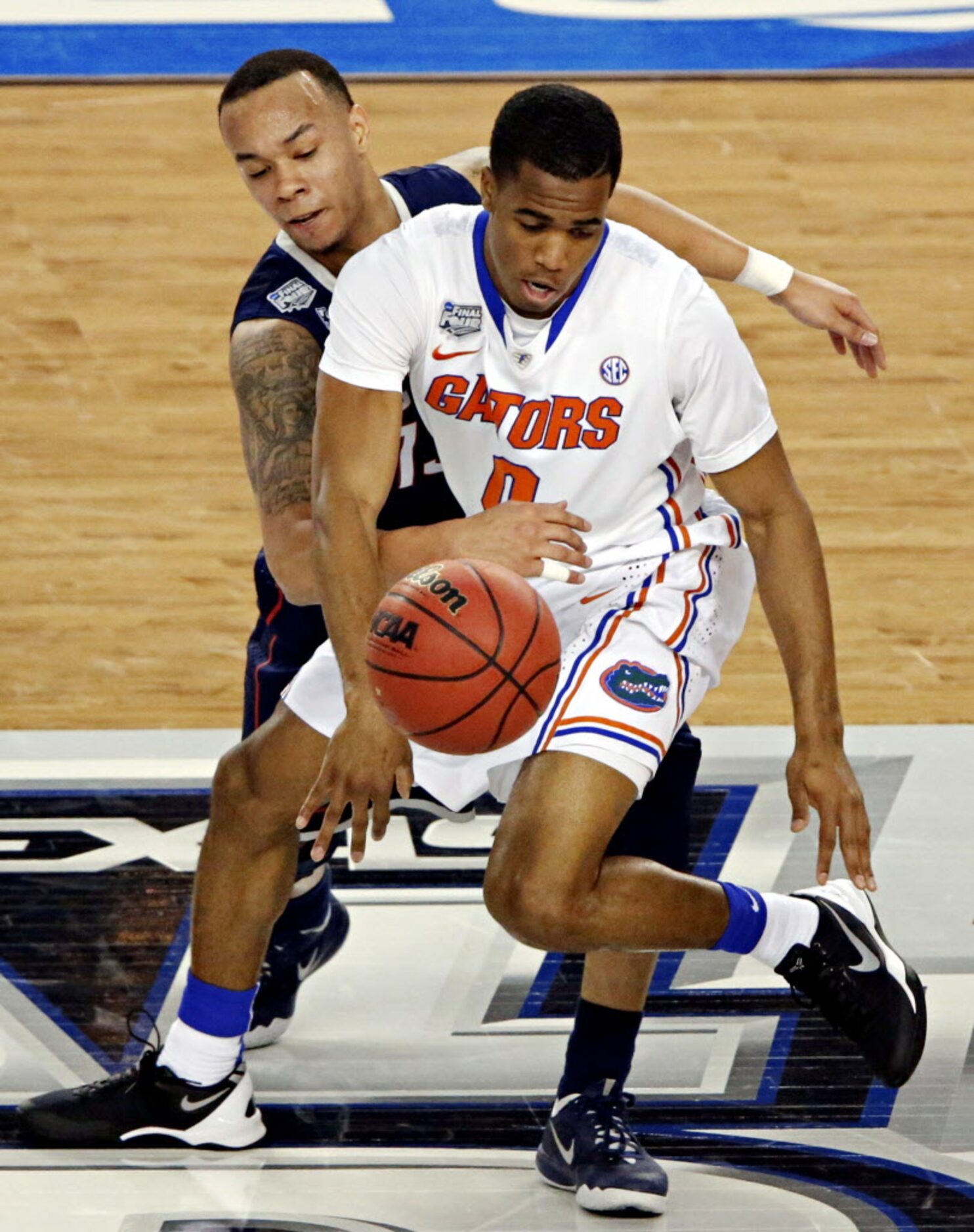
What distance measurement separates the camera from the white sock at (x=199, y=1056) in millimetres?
3656

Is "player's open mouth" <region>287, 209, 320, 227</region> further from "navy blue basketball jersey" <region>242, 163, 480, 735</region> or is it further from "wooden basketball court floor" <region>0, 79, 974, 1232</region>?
"wooden basketball court floor" <region>0, 79, 974, 1232</region>

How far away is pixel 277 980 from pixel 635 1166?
102cm

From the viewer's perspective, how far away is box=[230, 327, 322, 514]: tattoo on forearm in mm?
3854

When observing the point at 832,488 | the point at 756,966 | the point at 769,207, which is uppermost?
the point at 769,207

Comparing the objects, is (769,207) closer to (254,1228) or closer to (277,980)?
(277,980)

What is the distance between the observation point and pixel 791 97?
8.64 meters

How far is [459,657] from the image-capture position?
3.19 m

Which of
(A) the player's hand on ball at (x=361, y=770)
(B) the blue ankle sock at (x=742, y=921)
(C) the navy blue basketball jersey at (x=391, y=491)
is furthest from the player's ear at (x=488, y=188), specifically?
Result: (B) the blue ankle sock at (x=742, y=921)

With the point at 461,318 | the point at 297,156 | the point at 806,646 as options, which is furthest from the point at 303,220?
the point at 806,646

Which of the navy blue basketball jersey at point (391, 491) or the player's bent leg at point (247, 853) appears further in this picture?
the navy blue basketball jersey at point (391, 491)

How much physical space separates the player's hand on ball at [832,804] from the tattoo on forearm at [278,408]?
3.76 feet

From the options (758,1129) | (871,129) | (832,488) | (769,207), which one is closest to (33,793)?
(758,1129)

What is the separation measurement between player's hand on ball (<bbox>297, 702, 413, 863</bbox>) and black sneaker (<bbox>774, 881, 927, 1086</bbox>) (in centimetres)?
89

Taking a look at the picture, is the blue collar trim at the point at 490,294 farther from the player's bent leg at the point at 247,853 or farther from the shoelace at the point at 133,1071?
the shoelace at the point at 133,1071
